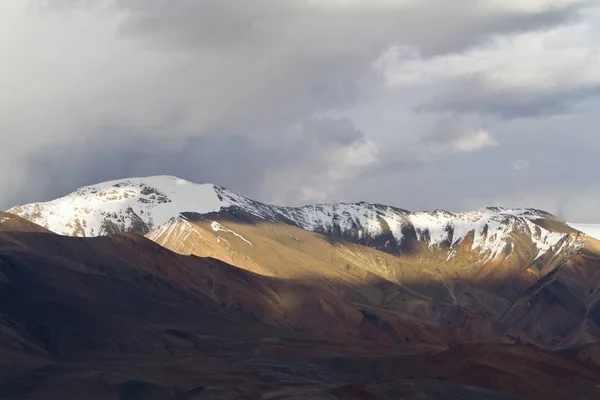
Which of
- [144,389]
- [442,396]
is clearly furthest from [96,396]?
[442,396]

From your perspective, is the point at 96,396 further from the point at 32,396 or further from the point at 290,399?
the point at 290,399

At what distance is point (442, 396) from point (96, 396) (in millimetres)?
63976

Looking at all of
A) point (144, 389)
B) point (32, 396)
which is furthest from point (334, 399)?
point (32, 396)

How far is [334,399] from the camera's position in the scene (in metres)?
183

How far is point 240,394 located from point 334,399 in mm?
18629

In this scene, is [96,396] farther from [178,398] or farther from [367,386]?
[367,386]

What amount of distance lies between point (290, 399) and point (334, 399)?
775cm

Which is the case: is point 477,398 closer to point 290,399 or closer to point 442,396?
point 442,396

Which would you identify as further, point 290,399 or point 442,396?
point 442,396

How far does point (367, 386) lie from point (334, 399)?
37.2 ft

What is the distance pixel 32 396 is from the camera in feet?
628

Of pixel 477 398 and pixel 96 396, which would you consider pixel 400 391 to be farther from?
pixel 96 396

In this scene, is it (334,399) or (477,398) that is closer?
(334,399)

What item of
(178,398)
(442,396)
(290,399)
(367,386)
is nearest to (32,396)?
(178,398)
